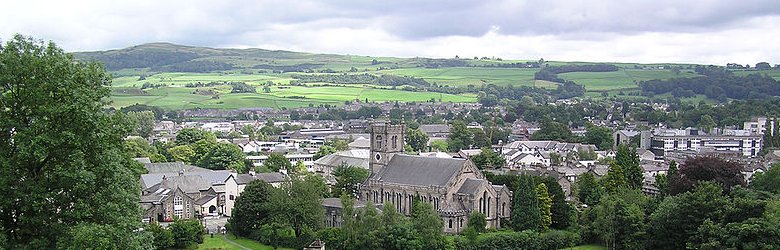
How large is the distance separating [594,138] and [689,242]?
7655cm

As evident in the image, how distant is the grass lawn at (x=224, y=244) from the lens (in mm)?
49875

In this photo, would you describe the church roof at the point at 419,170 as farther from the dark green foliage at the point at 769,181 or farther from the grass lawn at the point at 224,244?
the dark green foliage at the point at 769,181

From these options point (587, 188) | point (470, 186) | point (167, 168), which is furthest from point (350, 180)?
point (587, 188)

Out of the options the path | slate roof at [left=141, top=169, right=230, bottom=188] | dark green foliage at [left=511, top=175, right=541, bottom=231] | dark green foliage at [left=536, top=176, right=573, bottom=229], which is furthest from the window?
dark green foliage at [left=536, top=176, right=573, bottom=229]

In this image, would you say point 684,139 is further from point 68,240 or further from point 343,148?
point 68,240

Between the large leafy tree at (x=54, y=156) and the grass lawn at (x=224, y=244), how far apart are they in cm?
3403

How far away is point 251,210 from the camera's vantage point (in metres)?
53.4

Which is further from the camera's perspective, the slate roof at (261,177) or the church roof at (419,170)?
the slate roof at (261,177)

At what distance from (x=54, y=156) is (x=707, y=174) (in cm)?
5246

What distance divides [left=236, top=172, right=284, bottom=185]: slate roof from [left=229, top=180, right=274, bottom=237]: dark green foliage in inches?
516

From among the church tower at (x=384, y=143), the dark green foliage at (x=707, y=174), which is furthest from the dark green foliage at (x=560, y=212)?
the church tower at (x=384, y=143)

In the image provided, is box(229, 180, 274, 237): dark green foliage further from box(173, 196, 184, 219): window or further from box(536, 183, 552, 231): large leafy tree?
box(536, 183, 552, 231): large leafy tree

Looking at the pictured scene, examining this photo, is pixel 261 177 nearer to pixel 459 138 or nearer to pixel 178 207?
pixel 178 207

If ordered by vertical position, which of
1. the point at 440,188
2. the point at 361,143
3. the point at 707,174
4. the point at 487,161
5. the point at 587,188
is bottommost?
the point at 361,143
